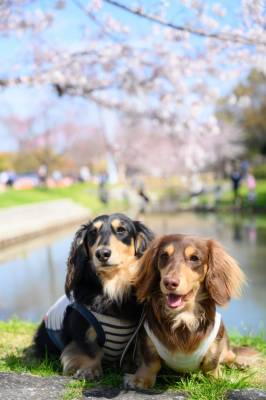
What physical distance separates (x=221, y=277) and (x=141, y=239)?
2.39 ft

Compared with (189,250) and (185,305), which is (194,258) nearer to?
(189,250)

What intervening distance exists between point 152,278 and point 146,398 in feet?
2.14

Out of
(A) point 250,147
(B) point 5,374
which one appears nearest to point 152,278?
(B) point 5,374

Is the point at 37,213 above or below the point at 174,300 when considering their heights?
below

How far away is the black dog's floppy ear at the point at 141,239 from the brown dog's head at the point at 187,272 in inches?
14.6

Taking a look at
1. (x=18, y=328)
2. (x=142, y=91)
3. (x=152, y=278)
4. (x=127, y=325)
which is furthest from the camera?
(x=142, y=91)

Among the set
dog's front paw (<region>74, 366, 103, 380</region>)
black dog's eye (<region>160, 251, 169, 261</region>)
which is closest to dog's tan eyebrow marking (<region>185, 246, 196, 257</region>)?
black dog's eye (<region>160, 251, 169, 261</region>)

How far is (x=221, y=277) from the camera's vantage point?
122 inches

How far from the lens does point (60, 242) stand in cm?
1549

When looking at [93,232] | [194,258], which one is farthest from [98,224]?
[194,258]

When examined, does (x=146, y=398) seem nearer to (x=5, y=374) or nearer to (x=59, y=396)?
(x=59, y=396)

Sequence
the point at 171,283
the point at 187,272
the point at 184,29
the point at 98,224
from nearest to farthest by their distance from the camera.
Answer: the point at 171,283, the point at 187,272, the point at 98,224, the point at 184,29

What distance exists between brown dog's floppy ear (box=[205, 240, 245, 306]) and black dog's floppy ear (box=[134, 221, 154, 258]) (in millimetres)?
607

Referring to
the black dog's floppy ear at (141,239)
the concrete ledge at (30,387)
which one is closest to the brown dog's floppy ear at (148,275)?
the black dog's floppy ear at (141,239)
